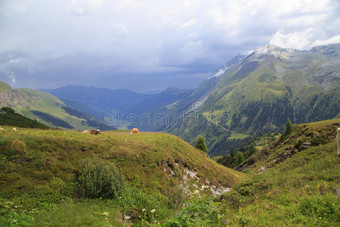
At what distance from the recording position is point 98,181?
13.6 meters

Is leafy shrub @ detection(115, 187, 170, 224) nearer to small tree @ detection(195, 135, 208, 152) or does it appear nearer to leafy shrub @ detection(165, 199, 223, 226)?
leafy shrub @ detection(165, 199, 223, 226)

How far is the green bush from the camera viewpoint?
13336 millimetres

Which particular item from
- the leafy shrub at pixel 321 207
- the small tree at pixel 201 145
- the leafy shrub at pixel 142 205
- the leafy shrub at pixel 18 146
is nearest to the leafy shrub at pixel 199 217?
the leafy shrub at pixel 142 205

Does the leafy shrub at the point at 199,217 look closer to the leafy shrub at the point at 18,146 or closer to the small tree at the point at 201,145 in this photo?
the leafy shrub at the point at 18,146

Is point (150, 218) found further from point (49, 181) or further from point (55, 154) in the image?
point (55, 154)

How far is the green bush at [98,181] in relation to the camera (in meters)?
13.3

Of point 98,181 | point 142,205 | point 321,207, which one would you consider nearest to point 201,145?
point 142,205

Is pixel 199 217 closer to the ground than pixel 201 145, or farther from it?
farther from it

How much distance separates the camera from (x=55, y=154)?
15523 millimetres

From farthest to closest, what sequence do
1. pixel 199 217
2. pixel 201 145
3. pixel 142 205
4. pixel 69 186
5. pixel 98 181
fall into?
pixel 201 145
pixel 142 205
pixel 98 181
pixel 69 186
pixel 199 217

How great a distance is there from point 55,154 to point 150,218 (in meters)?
9.43

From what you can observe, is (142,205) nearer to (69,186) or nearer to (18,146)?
(69,186)

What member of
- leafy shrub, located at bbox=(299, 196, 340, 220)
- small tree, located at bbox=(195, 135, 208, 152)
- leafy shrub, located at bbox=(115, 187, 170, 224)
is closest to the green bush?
leafy shrub, located at bbox=(115, 187, 170, 224)

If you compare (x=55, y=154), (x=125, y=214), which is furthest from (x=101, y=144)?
(x=125, y=214)
